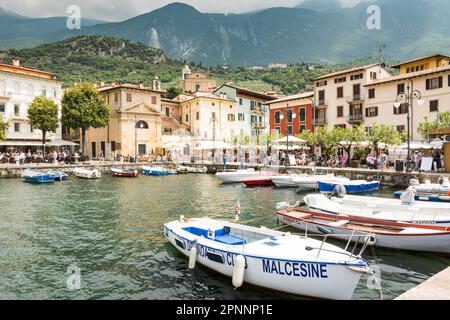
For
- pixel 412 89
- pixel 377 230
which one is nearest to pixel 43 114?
pixel 412 89

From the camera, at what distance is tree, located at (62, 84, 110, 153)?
2239 inches

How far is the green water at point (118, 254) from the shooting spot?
1041 centimetres

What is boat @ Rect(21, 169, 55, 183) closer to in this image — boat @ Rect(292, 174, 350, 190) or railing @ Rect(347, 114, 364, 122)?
boat @ Rect(292, 174, 350, 190)

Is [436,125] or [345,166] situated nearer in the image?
[436,125]

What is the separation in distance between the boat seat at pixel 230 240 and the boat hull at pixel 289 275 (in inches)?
34.2

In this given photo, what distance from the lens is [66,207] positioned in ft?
78.7

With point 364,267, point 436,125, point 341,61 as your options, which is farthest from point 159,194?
point 341,61

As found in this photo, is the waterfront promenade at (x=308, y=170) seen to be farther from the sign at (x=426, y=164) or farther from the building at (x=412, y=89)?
the building at (x=412, y=89)

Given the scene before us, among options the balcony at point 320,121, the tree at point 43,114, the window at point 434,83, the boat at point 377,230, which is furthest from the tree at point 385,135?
the tree at point 43,114

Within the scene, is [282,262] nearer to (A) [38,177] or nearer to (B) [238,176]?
(B) [238,176]

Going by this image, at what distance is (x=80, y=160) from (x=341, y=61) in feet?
492

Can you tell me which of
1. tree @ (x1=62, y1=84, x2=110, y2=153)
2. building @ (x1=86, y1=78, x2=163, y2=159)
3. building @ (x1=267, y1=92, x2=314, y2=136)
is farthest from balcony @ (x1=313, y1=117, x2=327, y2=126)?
tree @ (x1=62, y1=84, x2=110, y2=153)

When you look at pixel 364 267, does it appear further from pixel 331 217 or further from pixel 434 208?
pixel 434 208

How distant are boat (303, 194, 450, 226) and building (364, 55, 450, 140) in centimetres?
2537
